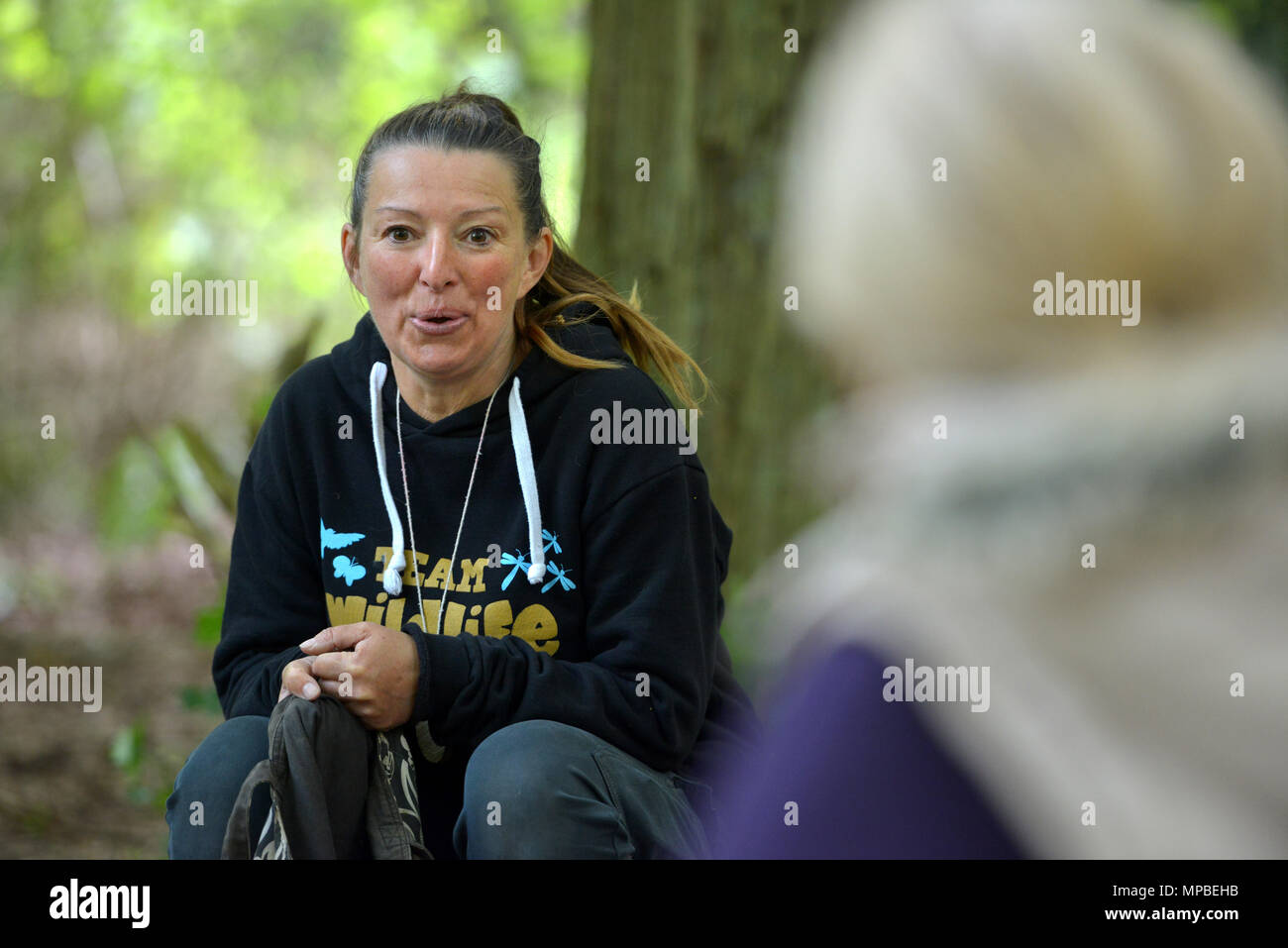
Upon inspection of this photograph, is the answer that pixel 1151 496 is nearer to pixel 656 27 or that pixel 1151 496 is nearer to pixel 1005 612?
pixel 1005 612

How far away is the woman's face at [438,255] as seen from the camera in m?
2.62

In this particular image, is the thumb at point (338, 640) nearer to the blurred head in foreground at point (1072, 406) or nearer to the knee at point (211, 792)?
the knee at point (211, 792)

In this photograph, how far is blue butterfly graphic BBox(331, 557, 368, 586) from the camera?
2.60m

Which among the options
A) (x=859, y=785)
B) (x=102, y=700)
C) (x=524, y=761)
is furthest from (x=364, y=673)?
(x=102, y=700)

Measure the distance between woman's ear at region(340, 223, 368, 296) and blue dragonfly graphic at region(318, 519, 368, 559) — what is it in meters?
0.48

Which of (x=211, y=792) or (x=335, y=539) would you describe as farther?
(x=335, y=539)

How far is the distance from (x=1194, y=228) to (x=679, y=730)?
154 cm

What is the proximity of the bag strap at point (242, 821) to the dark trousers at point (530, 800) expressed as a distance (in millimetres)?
56

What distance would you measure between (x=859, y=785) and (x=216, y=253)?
34.5ft

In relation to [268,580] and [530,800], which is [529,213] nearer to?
[268,580]

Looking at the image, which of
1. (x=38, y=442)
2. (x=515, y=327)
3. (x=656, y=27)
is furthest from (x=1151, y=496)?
(x=38, y=442)

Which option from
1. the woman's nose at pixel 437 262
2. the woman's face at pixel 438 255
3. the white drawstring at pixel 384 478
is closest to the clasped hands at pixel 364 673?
the white drawstring at pixel 384 478

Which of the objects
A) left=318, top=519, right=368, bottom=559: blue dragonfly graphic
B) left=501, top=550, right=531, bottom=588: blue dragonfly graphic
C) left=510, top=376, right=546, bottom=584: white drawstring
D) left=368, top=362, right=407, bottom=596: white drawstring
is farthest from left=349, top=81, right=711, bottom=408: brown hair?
left=318, top=519, right=368, bottom=559: blue dragonfly graphic

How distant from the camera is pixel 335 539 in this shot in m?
2.64
